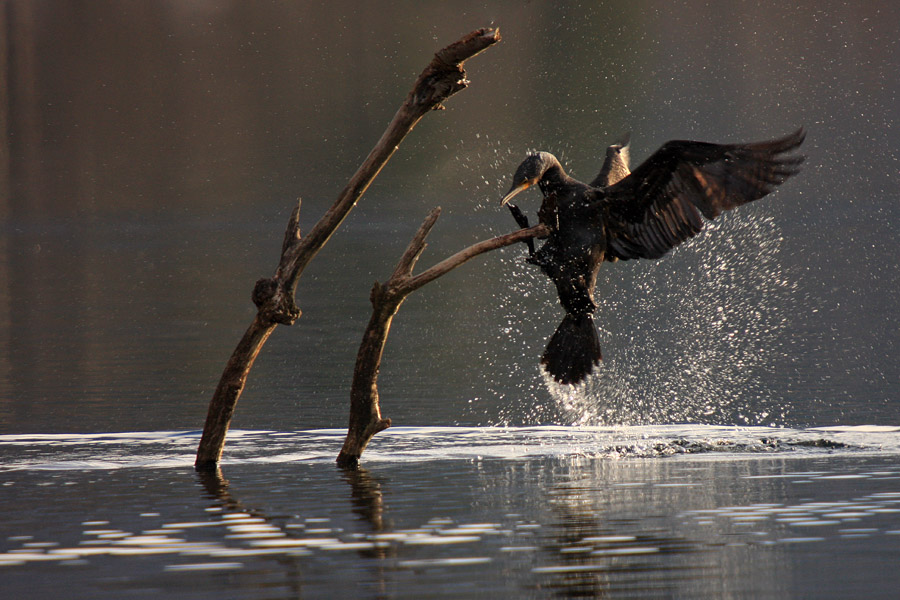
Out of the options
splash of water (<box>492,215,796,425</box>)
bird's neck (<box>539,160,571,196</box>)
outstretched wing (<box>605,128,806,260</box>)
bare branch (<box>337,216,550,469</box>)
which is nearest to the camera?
bare branch (<box>337,216,550,469</box>)

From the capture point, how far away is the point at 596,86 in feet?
497

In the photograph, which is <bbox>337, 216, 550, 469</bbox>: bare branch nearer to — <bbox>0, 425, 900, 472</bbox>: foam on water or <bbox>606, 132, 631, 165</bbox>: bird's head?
<bbox>0, 425, 900, 472</bbox>: foam on water

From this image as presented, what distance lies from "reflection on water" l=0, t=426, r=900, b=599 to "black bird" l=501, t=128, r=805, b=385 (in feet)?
2.98

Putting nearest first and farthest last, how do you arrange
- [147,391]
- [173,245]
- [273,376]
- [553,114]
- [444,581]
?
[444,581], [147,391], [273,376], [173,245], [553,114]

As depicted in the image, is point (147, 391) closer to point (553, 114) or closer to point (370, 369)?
point (370, 369)

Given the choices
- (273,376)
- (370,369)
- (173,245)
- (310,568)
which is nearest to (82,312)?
(273,376)

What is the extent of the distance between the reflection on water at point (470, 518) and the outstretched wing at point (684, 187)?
1.62m

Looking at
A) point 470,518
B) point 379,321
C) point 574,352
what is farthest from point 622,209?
point 470,518

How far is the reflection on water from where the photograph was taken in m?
6.15

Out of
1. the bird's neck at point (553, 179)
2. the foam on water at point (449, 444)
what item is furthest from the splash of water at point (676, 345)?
the bird's neck at point (553, 179)

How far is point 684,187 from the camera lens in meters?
10.1

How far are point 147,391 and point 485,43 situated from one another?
7935 millimetres

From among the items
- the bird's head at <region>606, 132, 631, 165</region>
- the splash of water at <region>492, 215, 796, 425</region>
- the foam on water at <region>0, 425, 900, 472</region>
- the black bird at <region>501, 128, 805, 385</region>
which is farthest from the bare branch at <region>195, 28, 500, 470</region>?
the bird's head at <region>606, 132, 631, 165</region>

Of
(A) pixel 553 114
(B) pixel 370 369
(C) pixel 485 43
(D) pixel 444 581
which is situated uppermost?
(A) pixel 553 114
